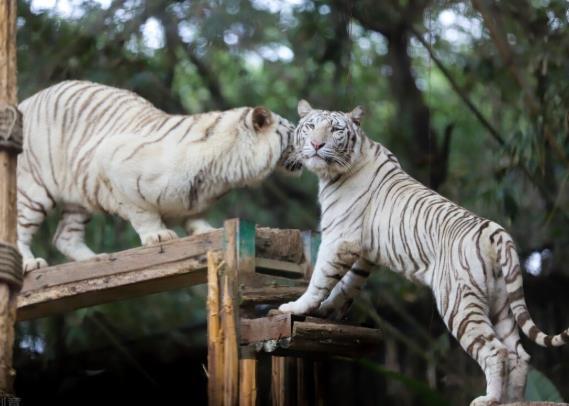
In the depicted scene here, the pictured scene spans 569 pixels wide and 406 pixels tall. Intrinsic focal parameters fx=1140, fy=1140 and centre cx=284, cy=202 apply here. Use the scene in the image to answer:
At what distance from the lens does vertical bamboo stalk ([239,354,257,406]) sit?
4.54 meters

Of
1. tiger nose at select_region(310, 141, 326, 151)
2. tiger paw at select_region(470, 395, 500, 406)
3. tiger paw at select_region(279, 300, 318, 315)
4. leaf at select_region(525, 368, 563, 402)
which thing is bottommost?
tiger paw at select_region(470, 395, 500, 406)

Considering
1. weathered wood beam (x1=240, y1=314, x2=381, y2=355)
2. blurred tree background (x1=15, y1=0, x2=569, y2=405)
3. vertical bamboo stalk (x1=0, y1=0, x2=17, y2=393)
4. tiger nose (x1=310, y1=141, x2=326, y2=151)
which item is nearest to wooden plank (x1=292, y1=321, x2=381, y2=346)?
weathered wood beam (x1=240, y1=314, x2=381, y2=355)

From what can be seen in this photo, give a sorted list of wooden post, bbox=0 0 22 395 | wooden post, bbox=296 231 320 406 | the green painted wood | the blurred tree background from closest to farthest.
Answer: wooden post, bbox=0 0 22 395 → the green painted wood → wooden post, bbox=296 231 320 406 → the blurred tree background

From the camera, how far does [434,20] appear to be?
305 inches

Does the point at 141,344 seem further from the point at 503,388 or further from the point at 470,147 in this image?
the point at 503,388

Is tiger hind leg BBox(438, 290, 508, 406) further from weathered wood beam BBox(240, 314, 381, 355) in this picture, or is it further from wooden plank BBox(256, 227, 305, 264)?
wooden plank BBox(256, 227, 305, 264)

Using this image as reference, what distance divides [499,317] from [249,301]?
3.52 ft

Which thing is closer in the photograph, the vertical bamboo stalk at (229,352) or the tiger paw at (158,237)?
the vertical bamboo stalk at (229,352)

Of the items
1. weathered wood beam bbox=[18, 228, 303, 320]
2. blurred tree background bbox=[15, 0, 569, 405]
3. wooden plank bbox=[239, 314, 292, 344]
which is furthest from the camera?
blurred tree background bbox=[15, 0, 569, 405]

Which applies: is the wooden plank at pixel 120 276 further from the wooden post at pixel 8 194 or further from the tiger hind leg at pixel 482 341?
the wooden post at pixel 8 194

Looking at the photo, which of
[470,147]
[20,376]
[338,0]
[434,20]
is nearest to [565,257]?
[470,147]

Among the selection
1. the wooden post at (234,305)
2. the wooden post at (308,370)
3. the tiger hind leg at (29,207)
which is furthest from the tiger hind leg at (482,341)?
the tiger hind leg at (29,207)

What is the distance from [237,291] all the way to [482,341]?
110 centimetres

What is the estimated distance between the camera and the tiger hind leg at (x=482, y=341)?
3.93 m
